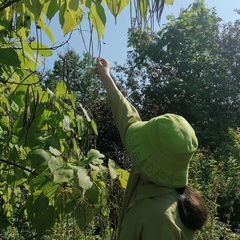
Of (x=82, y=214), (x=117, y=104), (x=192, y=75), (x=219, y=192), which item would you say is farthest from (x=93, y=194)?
(x=192, y=75)

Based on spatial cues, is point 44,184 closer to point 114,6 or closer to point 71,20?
point 71,20

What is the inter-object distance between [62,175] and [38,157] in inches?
4.1

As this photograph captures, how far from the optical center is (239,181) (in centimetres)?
460

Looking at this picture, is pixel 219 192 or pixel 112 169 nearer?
pixel 112 169

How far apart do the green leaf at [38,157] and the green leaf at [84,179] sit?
100 millimetres

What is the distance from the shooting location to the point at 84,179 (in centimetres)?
127

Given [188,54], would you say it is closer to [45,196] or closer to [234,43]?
[234,43]

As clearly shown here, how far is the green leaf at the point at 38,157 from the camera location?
1.31 m

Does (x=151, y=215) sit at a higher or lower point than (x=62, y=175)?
lower

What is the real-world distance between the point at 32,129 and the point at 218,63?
1076cm

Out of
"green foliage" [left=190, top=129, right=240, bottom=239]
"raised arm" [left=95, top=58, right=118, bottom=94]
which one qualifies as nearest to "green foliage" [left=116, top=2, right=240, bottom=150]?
"green foliage" [left=190, top=129, right=240, bottom=239]

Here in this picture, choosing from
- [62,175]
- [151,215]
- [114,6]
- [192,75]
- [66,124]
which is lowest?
[151,215]

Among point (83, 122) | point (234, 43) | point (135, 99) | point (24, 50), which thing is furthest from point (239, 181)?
point (234, 43)

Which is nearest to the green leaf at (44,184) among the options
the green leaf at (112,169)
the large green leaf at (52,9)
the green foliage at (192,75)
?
the green leaf at (112,169)
